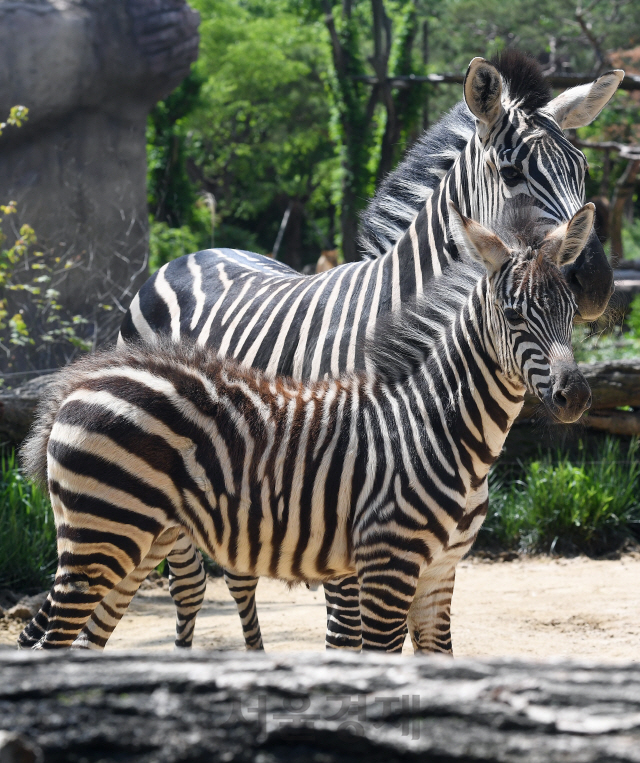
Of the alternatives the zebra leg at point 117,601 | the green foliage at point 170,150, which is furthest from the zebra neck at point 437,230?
the green foliage at point 170,150

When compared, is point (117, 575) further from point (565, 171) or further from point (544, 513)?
point (544, 513)

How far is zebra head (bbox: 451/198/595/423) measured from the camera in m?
3.24

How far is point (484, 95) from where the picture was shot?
4.32 meters

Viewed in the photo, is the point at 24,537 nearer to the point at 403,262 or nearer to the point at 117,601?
the point at 117,601

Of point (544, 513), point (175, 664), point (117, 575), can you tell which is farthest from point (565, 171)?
point (544, 513)

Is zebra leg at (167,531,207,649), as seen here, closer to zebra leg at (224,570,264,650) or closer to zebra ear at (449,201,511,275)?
zebra leg at (224,570,264,650)

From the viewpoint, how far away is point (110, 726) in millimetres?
1411

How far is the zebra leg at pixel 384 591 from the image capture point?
3463 mm

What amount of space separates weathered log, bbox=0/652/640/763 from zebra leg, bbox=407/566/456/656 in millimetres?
2463

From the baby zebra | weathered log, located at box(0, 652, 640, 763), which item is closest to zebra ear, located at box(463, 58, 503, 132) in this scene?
the baby zebra

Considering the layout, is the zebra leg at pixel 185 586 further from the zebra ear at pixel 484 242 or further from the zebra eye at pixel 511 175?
the zebra eye at pixel 511 175

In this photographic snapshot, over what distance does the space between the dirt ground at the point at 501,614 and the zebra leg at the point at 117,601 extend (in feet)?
4.12

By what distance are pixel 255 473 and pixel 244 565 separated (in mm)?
438

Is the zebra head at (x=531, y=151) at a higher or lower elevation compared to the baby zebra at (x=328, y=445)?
higher
